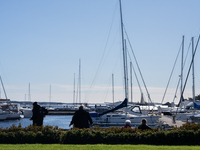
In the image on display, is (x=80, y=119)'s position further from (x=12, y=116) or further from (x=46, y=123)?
(x=12, y=116)

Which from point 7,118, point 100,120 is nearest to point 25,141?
point 100,120

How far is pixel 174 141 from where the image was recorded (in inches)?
527

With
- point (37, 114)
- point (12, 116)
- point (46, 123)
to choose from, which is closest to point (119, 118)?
point (37, 114)

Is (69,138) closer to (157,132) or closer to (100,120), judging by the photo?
(157,132)

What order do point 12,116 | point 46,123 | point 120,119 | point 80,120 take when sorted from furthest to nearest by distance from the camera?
point 12,116
point 46,123
point 120,119
point 80,120

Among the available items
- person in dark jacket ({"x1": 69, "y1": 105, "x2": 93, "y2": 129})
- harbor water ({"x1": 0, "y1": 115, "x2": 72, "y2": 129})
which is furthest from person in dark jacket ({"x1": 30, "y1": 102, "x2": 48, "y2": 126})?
harbor water ({"x1": 0, "y1": 115, "x2": 72, "y2": 129})

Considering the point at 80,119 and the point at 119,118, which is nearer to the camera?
the point at 80,119

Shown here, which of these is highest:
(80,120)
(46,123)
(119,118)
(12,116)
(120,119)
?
(80,120)

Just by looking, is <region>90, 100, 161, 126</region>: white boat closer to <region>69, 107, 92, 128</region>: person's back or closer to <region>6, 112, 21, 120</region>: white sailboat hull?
<region>69, 107, 92, 128</region>: person's back

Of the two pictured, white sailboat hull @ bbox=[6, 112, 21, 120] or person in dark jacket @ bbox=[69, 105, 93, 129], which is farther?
white sailboat hull @ bbox=[6, 112, 21, 120]

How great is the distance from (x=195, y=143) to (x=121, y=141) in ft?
10.0

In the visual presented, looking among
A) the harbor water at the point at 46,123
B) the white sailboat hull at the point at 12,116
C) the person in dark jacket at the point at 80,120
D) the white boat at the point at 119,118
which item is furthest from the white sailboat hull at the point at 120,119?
the white sailboat hull at the point at 12,116

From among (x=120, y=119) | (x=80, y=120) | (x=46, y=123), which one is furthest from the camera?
(x=46, y=123)

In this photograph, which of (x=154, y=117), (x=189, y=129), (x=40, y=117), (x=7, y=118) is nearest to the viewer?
(x=189, y=129)
